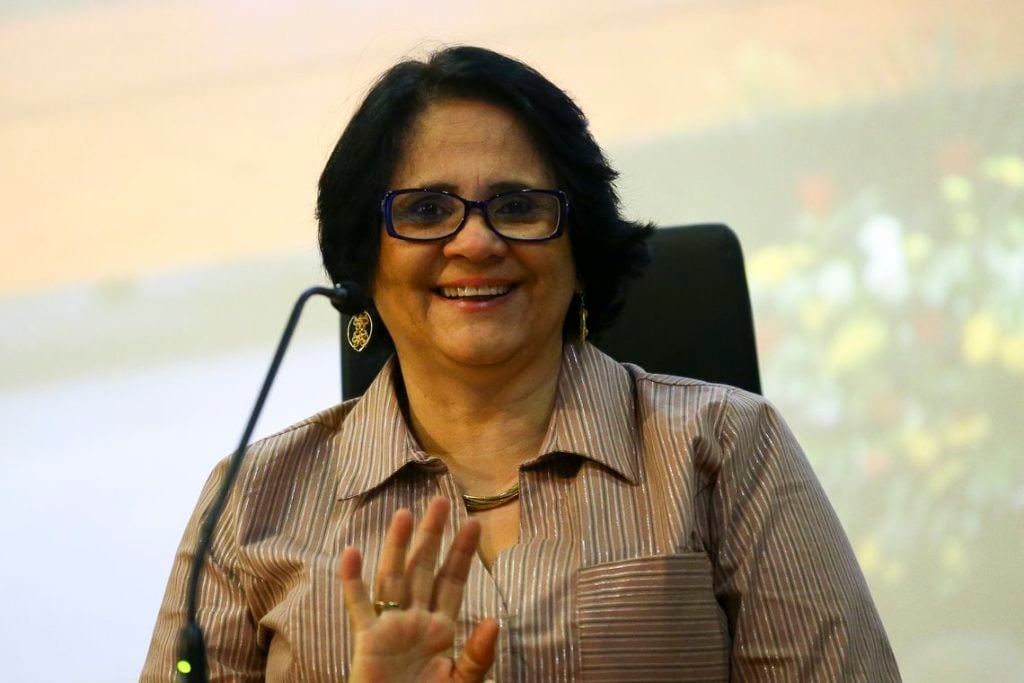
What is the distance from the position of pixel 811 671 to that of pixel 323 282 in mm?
1377

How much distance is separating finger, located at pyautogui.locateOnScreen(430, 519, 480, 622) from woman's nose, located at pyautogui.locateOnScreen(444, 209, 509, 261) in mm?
375

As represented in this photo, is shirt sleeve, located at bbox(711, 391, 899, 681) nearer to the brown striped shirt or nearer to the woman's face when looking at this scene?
the brown striped shirt

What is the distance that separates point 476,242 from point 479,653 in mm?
504

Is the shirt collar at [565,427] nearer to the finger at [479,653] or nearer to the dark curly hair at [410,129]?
the dark curly hair at [410,129]

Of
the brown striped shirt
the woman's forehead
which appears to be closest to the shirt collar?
the brown striped shirt

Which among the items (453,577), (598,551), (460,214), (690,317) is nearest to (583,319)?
(690,317)

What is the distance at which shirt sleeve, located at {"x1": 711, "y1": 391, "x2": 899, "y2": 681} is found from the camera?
4.81ft

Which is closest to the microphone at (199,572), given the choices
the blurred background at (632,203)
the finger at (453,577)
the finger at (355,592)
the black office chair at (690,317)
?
the finger at (355,592)

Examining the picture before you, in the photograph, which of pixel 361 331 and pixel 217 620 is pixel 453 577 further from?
pixel 361 331

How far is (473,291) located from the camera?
1.60 m

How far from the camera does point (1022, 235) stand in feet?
8.04

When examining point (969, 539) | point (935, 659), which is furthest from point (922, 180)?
point (935, 659)

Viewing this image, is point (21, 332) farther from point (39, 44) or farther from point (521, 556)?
point (521, 556)

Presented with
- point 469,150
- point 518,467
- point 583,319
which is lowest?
point 518,467
